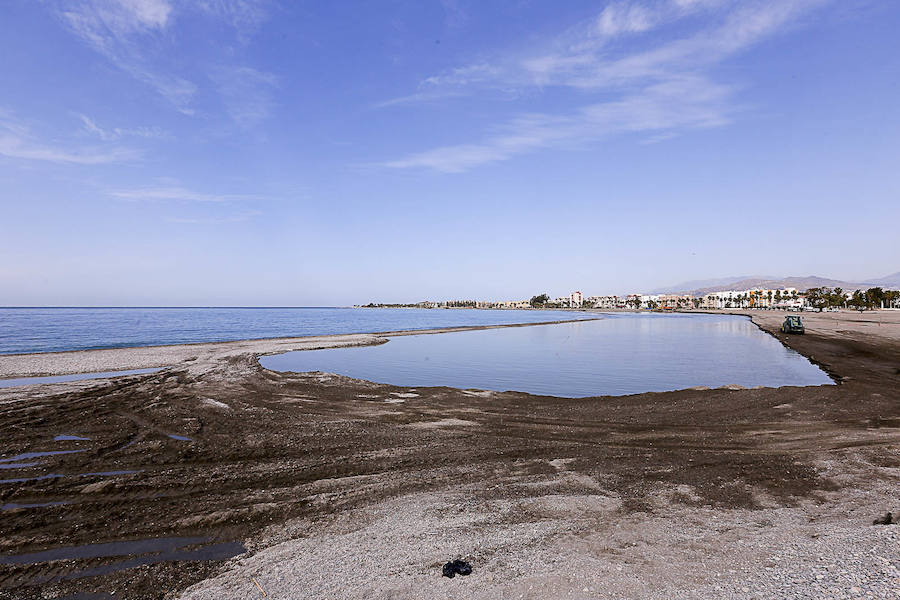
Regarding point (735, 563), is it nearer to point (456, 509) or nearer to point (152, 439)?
point (456, 509)

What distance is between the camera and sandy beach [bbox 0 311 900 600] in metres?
5.68

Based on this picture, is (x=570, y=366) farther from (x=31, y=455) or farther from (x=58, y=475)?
(x=31, y=455)

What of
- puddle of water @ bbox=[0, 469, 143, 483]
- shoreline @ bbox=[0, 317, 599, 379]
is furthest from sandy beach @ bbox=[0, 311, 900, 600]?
shoreline @ bbox=[0, 317, 599, 379]

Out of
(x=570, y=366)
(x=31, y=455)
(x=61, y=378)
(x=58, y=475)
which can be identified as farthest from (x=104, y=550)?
(x=570, y=366)

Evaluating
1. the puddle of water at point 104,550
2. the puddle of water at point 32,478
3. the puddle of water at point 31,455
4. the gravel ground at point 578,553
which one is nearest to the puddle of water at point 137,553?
the puddle of water at point 104,550

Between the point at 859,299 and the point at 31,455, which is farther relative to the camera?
the point at 859,299

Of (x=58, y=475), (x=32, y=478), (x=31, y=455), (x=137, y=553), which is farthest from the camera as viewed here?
(x=31, y=455)

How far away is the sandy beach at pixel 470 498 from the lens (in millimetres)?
5676

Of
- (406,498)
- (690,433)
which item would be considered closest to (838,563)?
(406,498)

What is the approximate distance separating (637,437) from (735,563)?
7.07 metres

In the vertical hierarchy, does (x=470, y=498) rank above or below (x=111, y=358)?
above

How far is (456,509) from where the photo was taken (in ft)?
25.8

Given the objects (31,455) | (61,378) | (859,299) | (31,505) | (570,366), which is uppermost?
(859,299)

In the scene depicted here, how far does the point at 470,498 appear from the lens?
8.34 meters
